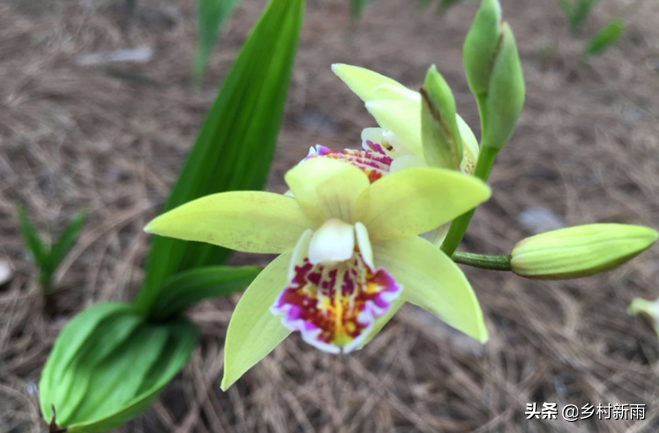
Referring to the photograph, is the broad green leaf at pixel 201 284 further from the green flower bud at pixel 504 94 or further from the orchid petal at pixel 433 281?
the green flower bud at pixel 504 94

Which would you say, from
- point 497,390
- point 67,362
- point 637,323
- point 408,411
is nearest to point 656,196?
point 637,323

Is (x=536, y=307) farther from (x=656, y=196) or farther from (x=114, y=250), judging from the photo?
(x=114, y=250)

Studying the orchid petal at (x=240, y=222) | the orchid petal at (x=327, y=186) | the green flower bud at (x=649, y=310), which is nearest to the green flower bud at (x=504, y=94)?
the orchid petal at (x=327, y=186)

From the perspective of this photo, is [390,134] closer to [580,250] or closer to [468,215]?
[468,215]

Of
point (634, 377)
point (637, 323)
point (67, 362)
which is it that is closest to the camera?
point (67, 362)

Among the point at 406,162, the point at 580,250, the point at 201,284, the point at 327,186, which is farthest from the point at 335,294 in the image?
the point at 201,284

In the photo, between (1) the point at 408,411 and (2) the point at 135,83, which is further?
(2) the point at 135,83
